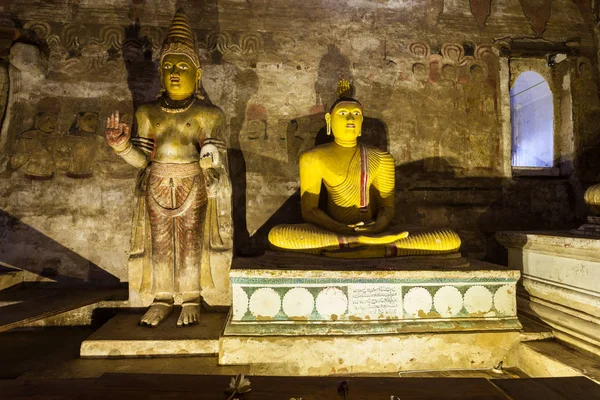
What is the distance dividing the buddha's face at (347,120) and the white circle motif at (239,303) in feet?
6.46

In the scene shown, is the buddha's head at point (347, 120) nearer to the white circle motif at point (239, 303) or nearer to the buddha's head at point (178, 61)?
the buddha's head at point (178, 61)

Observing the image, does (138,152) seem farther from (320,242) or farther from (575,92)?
(575,92)

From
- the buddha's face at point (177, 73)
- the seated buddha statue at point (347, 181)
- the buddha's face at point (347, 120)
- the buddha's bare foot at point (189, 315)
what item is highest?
the buddha's face at point (177, 73)

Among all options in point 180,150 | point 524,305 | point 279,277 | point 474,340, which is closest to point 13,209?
point 180,150

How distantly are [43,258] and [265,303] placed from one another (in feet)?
9.97

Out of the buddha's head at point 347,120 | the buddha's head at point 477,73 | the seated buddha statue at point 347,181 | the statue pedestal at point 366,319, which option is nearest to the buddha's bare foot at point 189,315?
the statue pedestal at point 366,319

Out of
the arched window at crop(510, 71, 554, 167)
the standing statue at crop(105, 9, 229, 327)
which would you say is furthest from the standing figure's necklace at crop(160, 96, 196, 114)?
the arched window at crop(510, 71, 554, 167)

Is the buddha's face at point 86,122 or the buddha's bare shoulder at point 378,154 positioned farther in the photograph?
the buddha's face at point 86,122

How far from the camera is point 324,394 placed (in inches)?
54.3

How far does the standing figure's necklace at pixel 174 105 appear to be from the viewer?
3.35 metres

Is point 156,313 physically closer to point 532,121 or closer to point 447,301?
point 447,301

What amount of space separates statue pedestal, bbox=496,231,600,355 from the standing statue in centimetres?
301

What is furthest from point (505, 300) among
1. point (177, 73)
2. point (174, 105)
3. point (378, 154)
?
point (177, 73)

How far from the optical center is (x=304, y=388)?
140 centimetres
